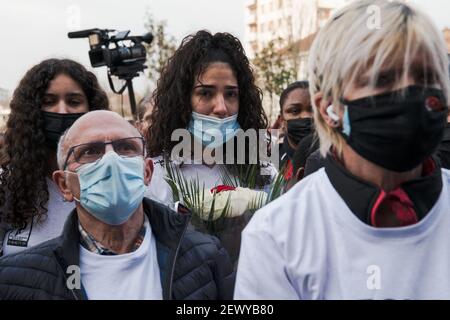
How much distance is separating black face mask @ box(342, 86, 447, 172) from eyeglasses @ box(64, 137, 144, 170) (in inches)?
40.1

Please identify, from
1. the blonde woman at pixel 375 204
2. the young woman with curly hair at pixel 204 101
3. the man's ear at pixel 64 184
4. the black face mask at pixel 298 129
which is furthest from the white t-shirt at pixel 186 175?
the black face mask at pixel 298 129

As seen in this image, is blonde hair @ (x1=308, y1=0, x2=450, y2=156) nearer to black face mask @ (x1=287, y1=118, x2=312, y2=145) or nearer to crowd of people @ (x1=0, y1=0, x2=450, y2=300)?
crowd of people @ (x1=0, y1=0, x2=450, y2=300)

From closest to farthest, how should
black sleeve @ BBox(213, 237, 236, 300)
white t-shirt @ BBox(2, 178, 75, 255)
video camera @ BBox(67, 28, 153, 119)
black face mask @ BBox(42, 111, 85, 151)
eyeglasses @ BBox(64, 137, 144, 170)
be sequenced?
black sleeve @ BBox(213, 237, 236, 300)
eyeglasses @ BBox(64, 137, 144, 170)
white t-shirt @ BBox(2, 178, 75, 255)
black face mask @ BBox(42, 111, 85, 151)
video camera @ BBox(67, 28, 153, 119)

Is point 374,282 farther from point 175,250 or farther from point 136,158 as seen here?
point 136,158

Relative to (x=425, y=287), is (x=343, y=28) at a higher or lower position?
higher

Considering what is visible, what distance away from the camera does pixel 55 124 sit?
3.14 meters

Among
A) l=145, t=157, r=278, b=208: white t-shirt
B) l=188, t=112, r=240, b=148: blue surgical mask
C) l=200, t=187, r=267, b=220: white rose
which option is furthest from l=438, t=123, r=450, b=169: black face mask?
l=200, t=187, r=267, b=220: white rose

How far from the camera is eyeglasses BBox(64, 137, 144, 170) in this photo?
7.54 feet

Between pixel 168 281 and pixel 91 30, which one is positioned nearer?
pixel 168 281

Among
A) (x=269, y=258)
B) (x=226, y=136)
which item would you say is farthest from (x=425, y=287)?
(x=226, y=136)

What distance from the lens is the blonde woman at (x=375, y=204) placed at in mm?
1521

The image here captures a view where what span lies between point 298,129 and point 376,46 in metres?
2.53

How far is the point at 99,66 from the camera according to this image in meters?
4.77
